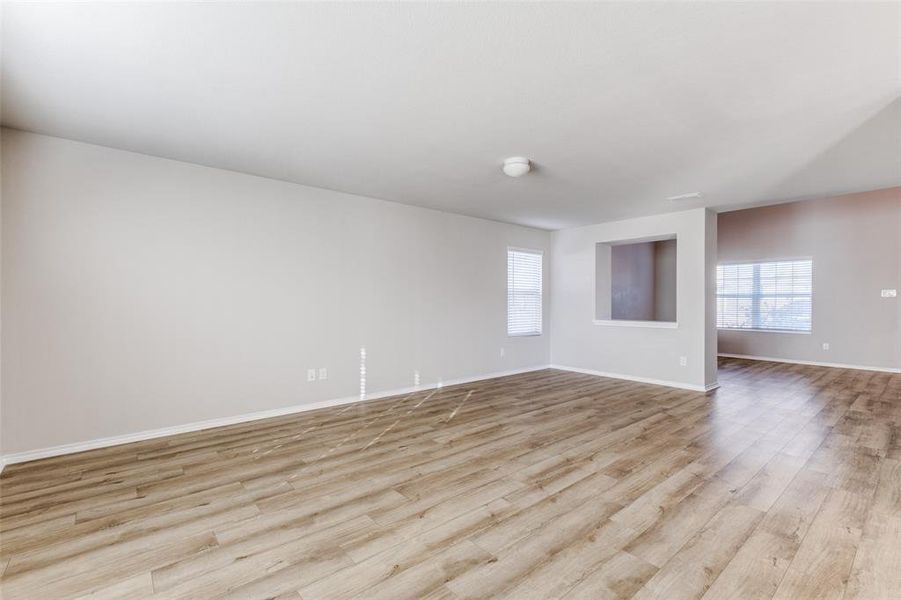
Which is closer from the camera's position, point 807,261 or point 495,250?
point 495,250

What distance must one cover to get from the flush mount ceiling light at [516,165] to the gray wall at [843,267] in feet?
22.7

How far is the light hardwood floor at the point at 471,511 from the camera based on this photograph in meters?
1.65

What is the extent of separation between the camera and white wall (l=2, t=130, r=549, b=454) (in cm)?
294

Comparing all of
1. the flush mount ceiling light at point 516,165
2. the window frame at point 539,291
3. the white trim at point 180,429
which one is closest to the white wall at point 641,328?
the window frame at point 539,291

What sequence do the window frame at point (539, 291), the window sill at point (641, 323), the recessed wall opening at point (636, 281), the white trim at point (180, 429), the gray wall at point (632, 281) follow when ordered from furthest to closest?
the gray wall at point (632, 281) → the recessed wall opening at point (636, 281) → the window frame at point (539, 291) → the window sill at point (641, 323) → the white trim at point (180, 429)

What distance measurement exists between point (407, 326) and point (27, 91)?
3.70m

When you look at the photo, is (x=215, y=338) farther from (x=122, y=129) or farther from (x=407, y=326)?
(x=407, y=326)

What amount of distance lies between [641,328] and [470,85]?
4.74 metres

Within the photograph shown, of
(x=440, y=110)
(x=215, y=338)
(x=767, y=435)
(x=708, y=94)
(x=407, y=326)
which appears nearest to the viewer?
(x=708, y=94)

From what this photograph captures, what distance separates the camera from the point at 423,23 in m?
1.76

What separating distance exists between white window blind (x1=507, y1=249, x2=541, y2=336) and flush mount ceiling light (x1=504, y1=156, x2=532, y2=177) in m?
2.83

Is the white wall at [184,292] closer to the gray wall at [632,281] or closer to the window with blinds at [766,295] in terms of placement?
the gray wall at [632,281]

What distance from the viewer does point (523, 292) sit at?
6.53 metres

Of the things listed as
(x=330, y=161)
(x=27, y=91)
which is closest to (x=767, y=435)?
(x=330, y=161)
